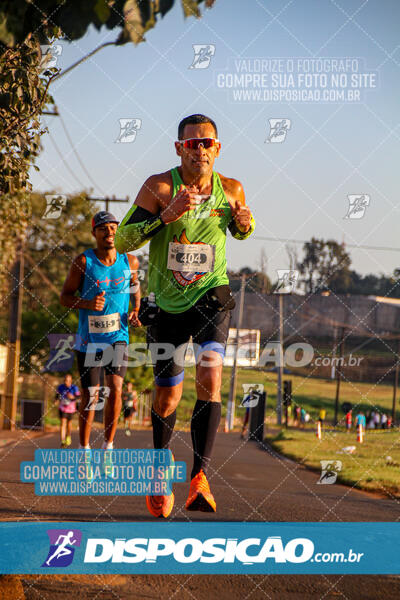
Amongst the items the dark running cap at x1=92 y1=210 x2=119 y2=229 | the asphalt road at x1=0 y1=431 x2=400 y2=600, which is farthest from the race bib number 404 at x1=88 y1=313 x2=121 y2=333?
the asphalt road at x1=0 y1=431 x2=400 y2=600

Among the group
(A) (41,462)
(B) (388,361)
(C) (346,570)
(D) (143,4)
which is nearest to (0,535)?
(A) (41,462)

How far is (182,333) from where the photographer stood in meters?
4.30

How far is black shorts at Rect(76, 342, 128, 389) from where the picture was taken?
20.7 ft

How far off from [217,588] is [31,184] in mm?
3708

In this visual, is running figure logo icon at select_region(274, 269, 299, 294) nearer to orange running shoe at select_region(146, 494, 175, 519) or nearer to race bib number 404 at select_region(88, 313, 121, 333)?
race bib number 404 at select_region(88, 313, 121, 333)

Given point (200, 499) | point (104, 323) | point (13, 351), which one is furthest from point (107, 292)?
point (13, 351)

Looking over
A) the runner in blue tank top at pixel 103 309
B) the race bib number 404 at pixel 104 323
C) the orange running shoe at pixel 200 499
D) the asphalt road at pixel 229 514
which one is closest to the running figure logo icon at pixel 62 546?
the asphalt road at pixel 229 514

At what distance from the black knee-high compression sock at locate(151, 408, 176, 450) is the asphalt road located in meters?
0.70

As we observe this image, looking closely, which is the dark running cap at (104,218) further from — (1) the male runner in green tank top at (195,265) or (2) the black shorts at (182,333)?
(2) the black shorts at (182,333)

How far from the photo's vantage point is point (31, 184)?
6.25 meters

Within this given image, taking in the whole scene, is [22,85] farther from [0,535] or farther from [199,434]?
[0,535]

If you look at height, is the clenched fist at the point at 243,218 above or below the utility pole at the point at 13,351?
above

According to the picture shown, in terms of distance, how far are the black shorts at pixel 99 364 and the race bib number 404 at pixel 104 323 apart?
0.32 metres

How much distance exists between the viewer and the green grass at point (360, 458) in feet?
41.2
